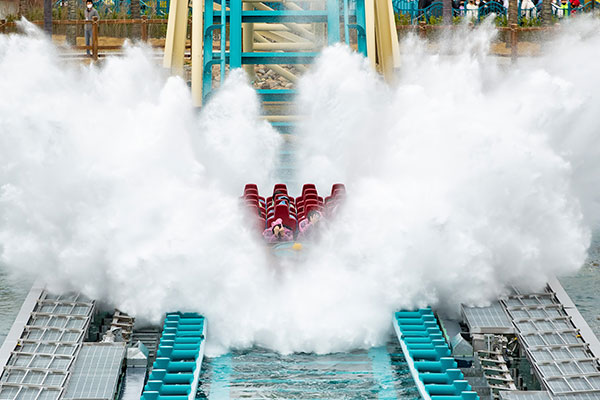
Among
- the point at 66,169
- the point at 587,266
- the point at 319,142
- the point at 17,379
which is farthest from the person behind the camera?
the point at 319,142

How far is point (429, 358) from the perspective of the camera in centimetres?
1196

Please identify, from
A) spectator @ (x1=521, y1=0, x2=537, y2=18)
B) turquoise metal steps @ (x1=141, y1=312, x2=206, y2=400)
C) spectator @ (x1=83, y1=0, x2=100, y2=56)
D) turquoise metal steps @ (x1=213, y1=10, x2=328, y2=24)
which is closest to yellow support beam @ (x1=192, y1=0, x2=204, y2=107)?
turquoise metal steps @ (x1=213, y1=10, x2=328, y2=24)

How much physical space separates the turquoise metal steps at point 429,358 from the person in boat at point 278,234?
7.40 ft

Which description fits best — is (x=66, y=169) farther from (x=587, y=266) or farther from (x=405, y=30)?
(x=405, y=30)

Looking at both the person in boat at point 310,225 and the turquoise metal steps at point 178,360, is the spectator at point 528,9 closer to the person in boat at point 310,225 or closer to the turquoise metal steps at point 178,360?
the person in boat at point 310,225

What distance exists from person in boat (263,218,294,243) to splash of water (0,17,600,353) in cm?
67

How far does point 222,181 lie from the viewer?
62.8 feet

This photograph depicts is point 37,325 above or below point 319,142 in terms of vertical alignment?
below

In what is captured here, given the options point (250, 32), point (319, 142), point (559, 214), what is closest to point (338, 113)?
point (319, 142)

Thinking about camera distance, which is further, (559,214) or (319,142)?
(319,142)

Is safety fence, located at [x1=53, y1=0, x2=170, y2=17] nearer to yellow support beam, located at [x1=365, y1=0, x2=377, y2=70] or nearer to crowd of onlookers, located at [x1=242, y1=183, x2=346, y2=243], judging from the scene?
yellow support beam, located at [x1=365, y1=0, x2=377, y2=70]

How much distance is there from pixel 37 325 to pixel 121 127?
3.63m

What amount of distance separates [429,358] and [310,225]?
3.14m

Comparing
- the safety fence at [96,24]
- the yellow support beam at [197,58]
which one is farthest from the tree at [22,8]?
the yellow support beam at [197,58]
